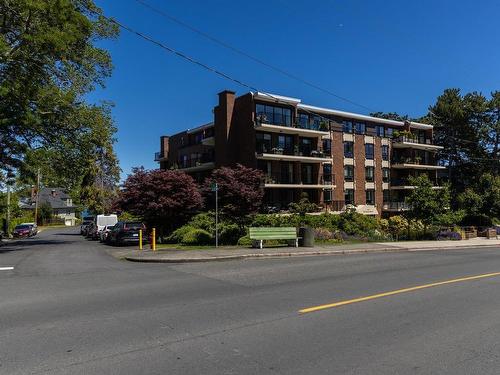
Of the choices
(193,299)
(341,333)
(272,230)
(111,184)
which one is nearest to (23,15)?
(272,230)

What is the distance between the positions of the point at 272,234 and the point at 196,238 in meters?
6.64

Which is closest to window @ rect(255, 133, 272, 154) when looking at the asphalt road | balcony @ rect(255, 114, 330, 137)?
balcony @ rect(255, 114, 330, 137)

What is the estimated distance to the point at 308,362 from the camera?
5.21m

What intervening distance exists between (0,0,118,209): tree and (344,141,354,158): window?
87.9ft

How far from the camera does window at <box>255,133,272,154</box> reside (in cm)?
4116

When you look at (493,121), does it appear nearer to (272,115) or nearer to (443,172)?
(443,172)

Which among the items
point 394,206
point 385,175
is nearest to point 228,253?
point 394,206

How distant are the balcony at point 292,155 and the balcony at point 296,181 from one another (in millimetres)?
1689

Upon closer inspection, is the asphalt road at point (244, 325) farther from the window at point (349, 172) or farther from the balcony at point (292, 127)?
the window at point (349, 172)

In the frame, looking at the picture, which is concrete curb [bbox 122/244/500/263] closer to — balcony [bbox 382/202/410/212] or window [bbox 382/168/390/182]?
balcony [bbox 382/202/410/212]

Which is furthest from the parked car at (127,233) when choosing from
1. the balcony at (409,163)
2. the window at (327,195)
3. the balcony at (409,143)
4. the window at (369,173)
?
the balcony at (409,143)

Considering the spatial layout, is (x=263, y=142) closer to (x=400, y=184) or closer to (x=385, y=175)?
(x=385, y=175)

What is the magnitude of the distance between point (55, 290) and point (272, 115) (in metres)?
34.0

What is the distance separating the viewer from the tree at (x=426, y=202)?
30688mm
